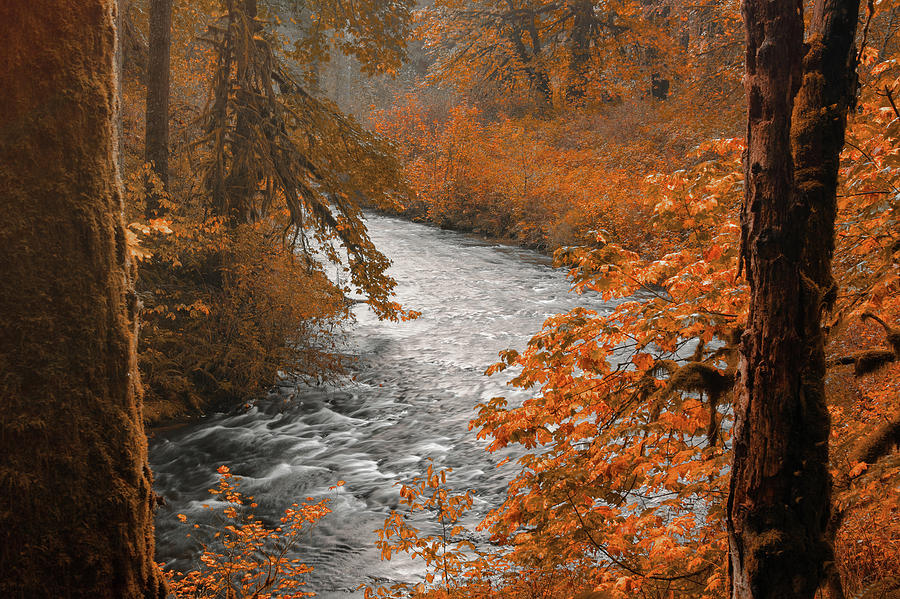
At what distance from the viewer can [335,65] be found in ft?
128

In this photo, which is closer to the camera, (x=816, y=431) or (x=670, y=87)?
(x=816, y=431)

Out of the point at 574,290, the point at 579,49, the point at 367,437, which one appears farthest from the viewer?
the point at 579,49

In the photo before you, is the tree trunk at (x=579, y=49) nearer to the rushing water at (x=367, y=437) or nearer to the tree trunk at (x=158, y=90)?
the rushing water at (x=367, y=437)

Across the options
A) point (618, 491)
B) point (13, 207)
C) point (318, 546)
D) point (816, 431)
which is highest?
point (13, 207)

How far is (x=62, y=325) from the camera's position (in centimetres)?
215

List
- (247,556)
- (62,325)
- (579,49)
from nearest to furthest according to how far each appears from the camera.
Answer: (62,325), (247,556), (579,49)

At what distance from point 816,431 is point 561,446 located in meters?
1.50

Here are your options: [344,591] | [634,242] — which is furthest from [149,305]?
[634,242]

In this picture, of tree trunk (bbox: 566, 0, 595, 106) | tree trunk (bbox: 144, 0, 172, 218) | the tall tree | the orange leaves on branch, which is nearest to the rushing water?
the orange leaves on branch

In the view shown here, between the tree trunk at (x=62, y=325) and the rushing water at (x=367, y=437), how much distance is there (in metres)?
3.38

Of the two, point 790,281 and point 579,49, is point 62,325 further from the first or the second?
point 579,49

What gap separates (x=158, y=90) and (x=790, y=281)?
27.4 ft

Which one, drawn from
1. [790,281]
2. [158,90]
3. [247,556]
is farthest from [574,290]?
[790,281]

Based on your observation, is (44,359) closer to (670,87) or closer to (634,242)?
(634,242)
